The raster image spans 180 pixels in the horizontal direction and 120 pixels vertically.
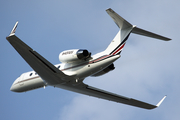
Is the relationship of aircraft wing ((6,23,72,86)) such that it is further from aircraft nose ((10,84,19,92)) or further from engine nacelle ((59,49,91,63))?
aircraft nose ((10,84,19,92))

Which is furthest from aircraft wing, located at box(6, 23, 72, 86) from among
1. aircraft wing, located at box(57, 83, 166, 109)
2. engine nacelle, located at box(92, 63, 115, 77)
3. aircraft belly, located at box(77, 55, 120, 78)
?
aircraft wing, located at box(57, 83, 166, 109)

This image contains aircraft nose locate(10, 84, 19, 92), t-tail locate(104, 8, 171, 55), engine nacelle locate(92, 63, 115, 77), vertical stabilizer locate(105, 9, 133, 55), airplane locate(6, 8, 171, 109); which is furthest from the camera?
aircraft nose locate(10, 84, 19, 92)

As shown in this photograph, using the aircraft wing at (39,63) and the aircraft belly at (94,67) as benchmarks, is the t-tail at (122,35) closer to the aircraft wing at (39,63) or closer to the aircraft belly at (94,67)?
the aircraft belly at (94,67)

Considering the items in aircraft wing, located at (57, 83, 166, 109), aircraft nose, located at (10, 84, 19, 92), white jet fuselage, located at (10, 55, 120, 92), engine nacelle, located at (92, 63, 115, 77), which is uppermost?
aircraft nose, located at (10, 84, 19, 92)

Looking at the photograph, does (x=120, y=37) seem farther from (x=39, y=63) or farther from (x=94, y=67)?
(x=39, y=63)

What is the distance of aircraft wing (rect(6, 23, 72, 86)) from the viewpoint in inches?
806

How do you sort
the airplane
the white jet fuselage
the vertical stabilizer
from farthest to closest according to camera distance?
the vertical stabilizer, the white jet fuselage, the airplane

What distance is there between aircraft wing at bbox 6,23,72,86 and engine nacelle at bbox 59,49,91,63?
3.63 feet

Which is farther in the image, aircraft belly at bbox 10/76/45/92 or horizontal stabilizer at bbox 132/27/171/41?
aircraft belly at bbox 10/76/45/92

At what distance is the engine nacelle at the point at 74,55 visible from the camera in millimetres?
22891

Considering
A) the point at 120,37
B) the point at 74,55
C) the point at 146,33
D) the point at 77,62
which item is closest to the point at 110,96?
the point at 77,62

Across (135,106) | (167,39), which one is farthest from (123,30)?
(135,106)

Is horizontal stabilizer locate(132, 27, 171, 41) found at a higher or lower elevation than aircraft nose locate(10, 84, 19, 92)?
→ lower

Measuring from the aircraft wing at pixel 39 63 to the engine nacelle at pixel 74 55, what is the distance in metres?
1.10
